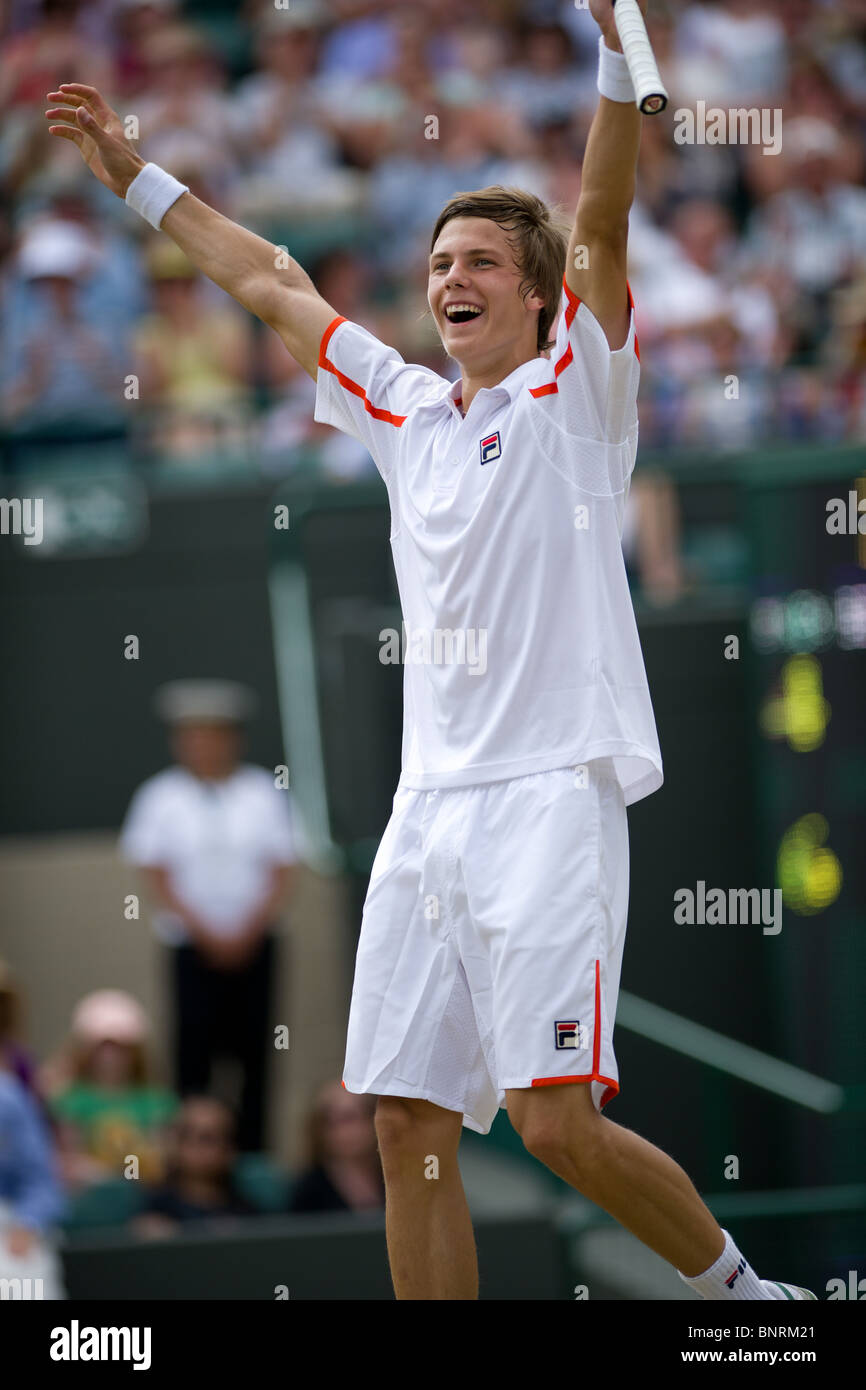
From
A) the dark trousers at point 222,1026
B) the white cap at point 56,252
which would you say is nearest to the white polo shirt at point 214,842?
the dark trousers at point 222,1026

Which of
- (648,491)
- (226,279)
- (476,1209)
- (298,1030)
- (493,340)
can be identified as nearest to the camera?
(493,340)

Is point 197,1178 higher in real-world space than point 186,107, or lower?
lower

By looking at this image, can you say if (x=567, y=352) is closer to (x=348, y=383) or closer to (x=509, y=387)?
(x=509, y=387)

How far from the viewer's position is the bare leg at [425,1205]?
12.3 ft

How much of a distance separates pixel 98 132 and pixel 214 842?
14.2ft

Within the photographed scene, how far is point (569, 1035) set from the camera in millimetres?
3547

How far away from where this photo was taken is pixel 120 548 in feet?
29.9

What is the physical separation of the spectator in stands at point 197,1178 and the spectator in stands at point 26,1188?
391 mm

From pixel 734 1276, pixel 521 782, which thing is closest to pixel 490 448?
pixel 521 782

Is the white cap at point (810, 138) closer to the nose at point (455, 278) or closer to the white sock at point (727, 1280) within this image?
the nose at point (455, 278)
